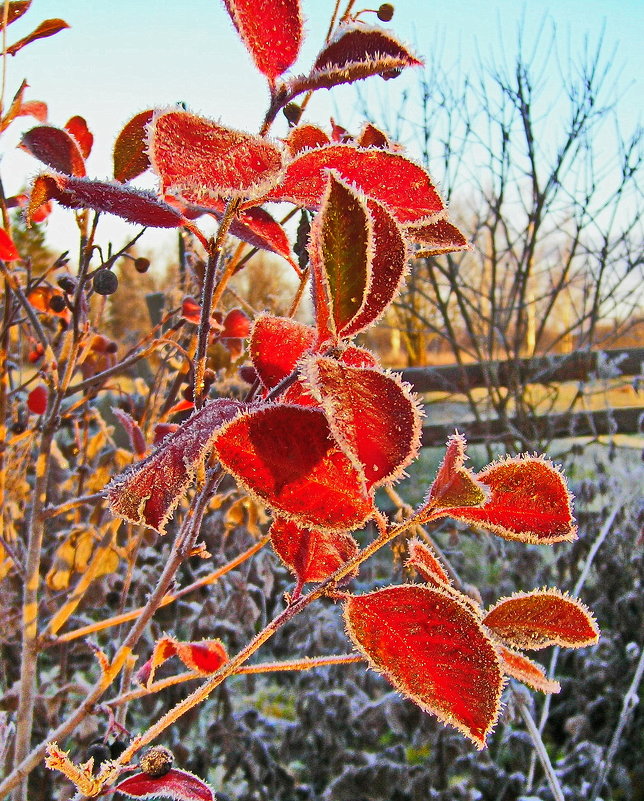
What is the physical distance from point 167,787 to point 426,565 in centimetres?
27

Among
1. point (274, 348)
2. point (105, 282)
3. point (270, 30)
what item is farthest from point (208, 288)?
point (105, 282)

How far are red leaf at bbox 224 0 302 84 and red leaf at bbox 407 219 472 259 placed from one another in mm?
139

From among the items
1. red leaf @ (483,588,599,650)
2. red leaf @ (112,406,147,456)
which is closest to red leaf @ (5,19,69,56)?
red leaf @ (112,406,147,456)

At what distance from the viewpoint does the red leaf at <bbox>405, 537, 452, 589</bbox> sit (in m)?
0.51

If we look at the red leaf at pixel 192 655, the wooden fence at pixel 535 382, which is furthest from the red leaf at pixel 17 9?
the wooden fence at pixel 535 382

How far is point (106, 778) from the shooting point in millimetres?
521

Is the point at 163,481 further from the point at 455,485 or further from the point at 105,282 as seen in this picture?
the point at 105,282

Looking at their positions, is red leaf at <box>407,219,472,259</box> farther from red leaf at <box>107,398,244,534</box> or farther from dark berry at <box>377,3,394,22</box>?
dark berry at <box>377,3,394,22</box>

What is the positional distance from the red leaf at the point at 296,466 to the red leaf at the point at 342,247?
0.06m

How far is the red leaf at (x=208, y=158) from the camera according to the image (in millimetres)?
328

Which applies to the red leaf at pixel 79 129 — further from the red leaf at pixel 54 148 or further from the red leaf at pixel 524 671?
the red leaf at pixel 524 671

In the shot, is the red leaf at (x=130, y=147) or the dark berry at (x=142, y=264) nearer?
the red leaf at (x=130, y=147)

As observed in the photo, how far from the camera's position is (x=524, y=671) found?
50cm

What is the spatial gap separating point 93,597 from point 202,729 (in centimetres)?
109
